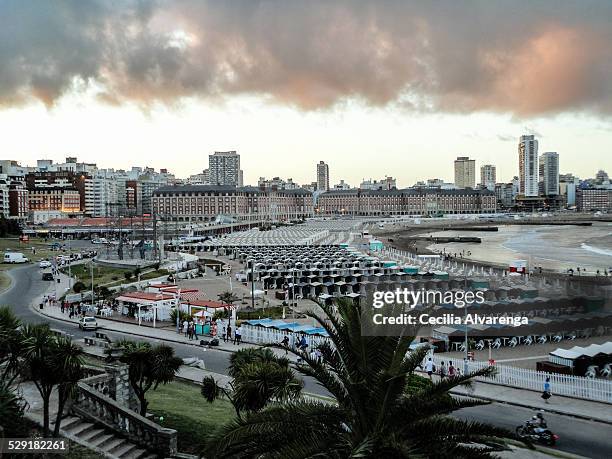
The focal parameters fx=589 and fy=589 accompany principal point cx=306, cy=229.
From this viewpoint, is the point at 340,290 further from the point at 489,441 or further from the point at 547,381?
the point at 489,441

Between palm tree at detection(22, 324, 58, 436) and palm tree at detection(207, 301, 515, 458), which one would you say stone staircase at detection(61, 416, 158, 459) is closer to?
palm tree at detection(22, 324, 58, 436)

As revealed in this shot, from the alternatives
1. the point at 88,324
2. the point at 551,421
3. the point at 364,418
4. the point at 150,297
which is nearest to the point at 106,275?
the point at 150,297

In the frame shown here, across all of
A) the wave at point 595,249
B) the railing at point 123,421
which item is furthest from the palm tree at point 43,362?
the wave at point 595,249

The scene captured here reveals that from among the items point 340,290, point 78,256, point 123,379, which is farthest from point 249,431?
point 78,256

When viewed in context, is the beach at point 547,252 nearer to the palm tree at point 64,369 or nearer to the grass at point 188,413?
the grass at point 188,413

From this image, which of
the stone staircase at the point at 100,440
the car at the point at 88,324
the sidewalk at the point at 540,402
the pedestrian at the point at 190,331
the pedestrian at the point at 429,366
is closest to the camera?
the stone staircase at the point at 100,440

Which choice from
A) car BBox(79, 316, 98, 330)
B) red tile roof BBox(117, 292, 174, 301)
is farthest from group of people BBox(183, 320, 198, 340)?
car BBox(79, 316, 98, 330)
